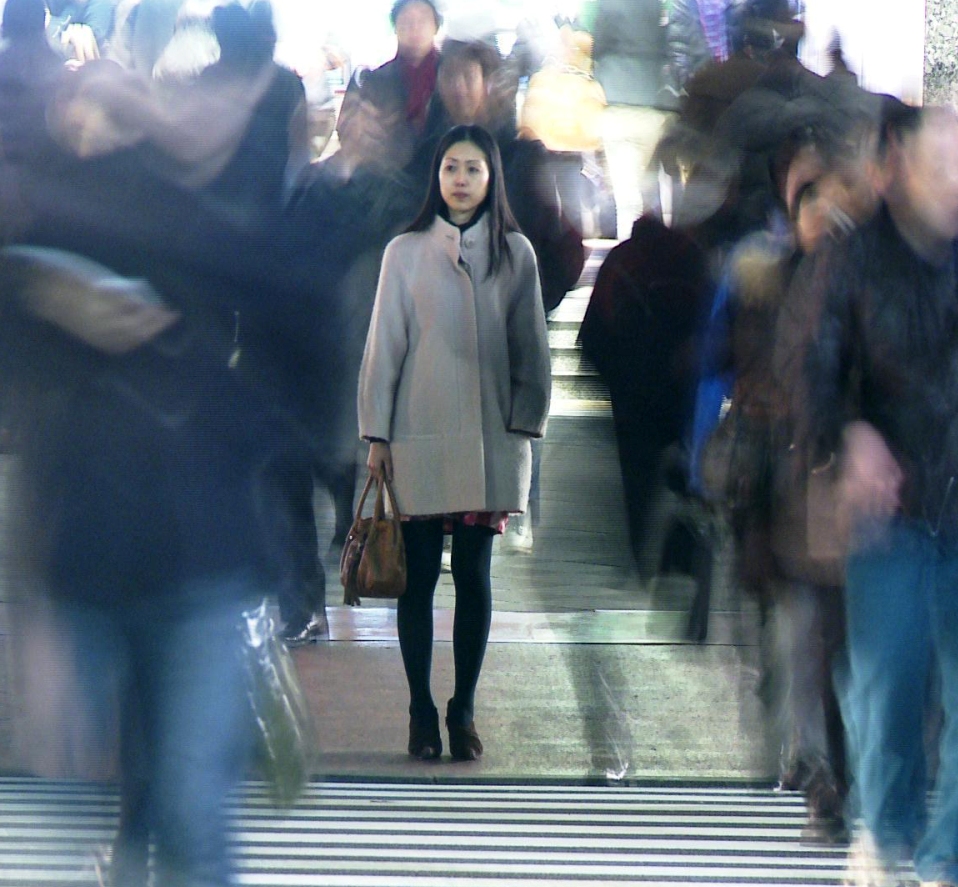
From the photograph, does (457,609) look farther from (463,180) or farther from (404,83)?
(404,83)

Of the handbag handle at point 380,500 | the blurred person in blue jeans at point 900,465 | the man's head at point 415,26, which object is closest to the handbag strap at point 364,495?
the handbag handle at point 380,500

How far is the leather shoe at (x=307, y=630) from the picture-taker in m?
6.14

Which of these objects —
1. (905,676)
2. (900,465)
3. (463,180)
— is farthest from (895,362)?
(463,180)

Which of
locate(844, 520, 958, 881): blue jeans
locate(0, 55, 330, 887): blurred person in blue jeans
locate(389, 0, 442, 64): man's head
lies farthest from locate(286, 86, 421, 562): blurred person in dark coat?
locate(0, 55, 330, 887): blurred person in blue jeans

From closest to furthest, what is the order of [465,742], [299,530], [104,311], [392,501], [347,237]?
[104,311]
[392,501]
[465,742]
[347,237]
[299,530]

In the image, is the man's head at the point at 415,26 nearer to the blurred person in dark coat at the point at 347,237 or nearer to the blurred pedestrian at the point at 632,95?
the blurred person in dark coat at the point at 347,237

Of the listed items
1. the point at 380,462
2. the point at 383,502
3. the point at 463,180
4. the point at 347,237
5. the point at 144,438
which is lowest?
the point at 383,502

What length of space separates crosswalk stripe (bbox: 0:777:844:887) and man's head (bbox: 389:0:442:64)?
7.93 feet

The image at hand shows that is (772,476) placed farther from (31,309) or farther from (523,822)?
(31,309)

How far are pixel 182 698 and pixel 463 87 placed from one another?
335 cm

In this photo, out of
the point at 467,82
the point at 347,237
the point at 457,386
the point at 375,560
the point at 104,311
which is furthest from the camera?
the point at 467,82

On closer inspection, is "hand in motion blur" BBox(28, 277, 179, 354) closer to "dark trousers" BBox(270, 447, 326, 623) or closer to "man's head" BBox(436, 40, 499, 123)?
"dark trousers" BBox(270, 447, 326, 623)

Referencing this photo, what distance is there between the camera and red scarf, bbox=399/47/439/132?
5891 mm

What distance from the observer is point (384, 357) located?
17.6 feet
